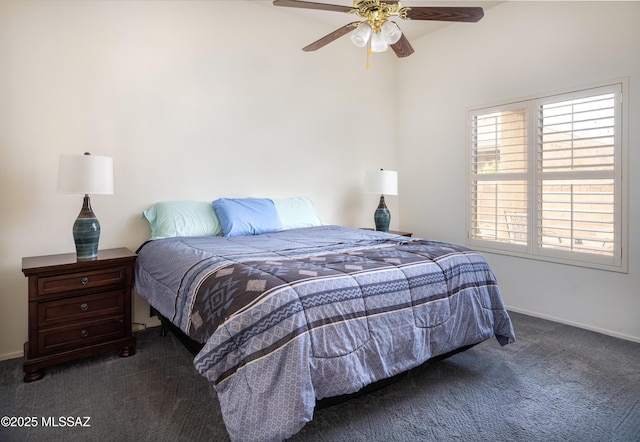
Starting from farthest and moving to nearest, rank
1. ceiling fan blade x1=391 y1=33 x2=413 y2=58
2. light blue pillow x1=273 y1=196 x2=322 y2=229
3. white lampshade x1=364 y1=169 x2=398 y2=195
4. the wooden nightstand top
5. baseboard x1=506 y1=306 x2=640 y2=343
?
white lampshade x1=364 y1=169 x2=398 y2=195, light blue pillow x1=273 y1=196 x2=322 y2=229, baseboard x1=506 y1=306 x2=640 y2=343, ceiling fan blade x1=391 y1=33 x2=413 y2=58, the wooden nightstand top

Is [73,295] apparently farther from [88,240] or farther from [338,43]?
[338,43]

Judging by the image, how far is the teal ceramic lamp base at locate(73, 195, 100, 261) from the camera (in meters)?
2.43

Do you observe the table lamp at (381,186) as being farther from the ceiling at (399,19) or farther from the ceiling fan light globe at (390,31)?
→ the ceiling fan light globe at (390,31)

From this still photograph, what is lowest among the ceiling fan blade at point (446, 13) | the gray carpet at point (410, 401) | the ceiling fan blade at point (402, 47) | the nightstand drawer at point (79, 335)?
the gray carpet at point (410, 401)

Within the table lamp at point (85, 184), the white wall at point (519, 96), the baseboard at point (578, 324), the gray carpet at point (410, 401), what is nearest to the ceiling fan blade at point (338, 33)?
the table lamp at point (85, 184)

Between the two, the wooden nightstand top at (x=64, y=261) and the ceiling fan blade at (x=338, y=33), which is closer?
the wooden nightstand top at (x=64, y=261)

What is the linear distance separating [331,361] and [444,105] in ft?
11.5

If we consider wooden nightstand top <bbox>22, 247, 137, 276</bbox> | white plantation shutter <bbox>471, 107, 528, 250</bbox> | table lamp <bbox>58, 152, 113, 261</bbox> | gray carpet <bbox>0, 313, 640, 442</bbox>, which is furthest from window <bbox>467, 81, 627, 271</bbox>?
table lamp <bbox>58, 152, 113, 261</bbox>

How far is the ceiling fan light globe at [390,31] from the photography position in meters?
2.20

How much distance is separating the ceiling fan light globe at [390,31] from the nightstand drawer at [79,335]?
249cm

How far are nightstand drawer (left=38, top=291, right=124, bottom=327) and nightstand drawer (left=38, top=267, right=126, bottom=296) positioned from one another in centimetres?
7

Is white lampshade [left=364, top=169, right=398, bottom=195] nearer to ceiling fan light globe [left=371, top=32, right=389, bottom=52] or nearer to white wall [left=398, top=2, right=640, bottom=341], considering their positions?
white wall [left=398, top=2, right=640, bottom=341]

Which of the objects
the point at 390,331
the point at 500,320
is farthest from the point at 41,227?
the point at 500,320

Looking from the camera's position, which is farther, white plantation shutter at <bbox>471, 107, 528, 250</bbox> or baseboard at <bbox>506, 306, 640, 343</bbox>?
white plantation shutter at <bbox>471, 107, 528, 250</bbox>
